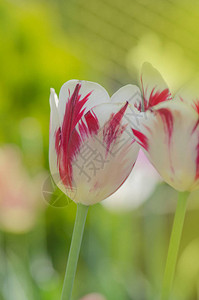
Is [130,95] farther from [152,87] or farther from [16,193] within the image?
[16,193]

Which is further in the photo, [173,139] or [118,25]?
[118,25]

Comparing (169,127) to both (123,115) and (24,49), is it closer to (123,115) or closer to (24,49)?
(123,115)

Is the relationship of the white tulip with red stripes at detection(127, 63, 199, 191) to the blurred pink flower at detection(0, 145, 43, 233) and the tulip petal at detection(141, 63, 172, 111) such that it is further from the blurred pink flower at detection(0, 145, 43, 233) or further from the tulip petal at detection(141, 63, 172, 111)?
the blurred pink flower at detection(0, 145, 43, 233)

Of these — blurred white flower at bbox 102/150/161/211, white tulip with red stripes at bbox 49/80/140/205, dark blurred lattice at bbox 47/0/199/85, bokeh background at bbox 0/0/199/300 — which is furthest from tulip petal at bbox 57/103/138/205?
dark blurred lattice at bbox 47/0/199/85

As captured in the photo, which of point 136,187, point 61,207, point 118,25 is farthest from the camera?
point 118,25

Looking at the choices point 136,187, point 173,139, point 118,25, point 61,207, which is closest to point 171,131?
point 173,139

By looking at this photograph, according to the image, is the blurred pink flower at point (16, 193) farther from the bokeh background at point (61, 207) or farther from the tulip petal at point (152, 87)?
the tulip petal at point (152, 87)

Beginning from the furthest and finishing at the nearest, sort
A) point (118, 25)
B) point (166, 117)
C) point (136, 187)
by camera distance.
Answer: point (118, 25) → point (136, 187) → point (166, 117)
